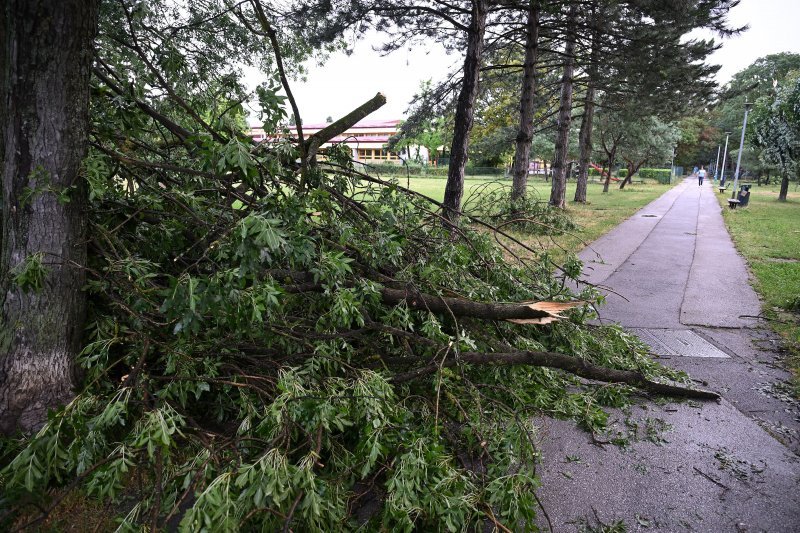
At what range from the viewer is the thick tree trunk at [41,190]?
7.72 feet

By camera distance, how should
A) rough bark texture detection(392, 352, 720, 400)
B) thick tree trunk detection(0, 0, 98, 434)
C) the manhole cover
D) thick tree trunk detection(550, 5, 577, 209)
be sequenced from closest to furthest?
thick tree trunk detection(0, 0, 98, 434) < rough bark texture detection(392, 352, 720, 400) < the manhole cover < thick tree trunk detection(550, 5, 577, 209)

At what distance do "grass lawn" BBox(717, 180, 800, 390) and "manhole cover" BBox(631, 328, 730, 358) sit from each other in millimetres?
692

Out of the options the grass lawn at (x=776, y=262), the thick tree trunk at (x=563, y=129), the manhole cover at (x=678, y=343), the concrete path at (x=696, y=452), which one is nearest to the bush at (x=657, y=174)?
the grass lawn at (x=776, y=262)

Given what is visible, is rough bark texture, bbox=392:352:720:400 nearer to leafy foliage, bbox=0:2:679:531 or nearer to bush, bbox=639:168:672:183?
leafy foliage, bbox=0:2:679:531

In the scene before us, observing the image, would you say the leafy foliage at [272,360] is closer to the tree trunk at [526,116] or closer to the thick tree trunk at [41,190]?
the thick tree trunk at [41,190]

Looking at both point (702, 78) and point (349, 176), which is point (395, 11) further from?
point (702, 78)

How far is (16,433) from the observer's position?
2424mm

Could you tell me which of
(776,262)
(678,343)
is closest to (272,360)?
(678,343)

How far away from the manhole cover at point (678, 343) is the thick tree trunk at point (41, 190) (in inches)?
198

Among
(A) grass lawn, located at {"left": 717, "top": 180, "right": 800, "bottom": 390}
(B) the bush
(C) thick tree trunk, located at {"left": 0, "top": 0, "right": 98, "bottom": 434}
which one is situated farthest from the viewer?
(B) the bush

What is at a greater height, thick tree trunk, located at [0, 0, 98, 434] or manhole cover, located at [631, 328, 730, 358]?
thick tree trunk, located at [0, 0, 98, 434]

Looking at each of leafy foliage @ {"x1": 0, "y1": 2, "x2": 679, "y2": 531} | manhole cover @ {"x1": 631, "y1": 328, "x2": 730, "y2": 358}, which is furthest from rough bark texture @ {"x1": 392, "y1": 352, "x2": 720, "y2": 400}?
manhole cover @ {"x1": 631, "y1": 328, "x2": 730, "y2": 358}

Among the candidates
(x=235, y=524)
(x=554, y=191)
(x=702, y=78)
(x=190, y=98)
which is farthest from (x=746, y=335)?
(x=554, y=191)

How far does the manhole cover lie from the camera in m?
4.94
